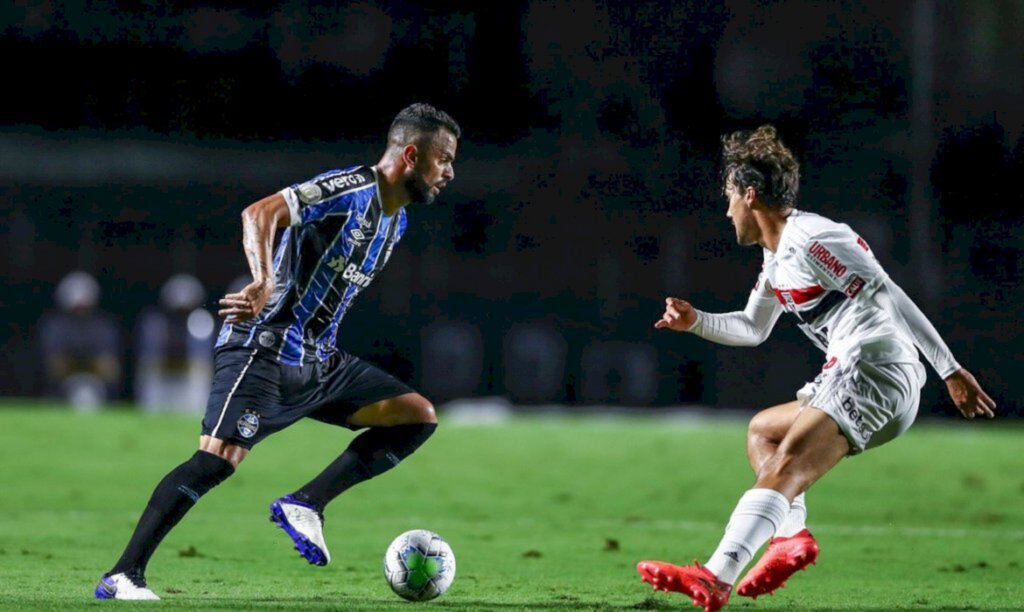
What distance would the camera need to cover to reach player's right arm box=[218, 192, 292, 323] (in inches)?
251

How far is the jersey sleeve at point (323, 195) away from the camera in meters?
7.02

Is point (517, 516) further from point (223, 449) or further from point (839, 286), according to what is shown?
point (839, 286)

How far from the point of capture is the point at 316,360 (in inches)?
295

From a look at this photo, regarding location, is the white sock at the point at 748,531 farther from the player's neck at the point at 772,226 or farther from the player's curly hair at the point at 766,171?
the player's curly hair at the point at 766,171

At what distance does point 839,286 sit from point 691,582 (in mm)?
1490

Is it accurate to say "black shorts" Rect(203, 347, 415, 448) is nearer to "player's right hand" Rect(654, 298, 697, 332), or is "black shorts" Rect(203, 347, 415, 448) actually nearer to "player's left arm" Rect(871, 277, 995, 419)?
"player's right hand" Rect(654, 298, 697, 332)

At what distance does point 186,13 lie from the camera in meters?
34.0

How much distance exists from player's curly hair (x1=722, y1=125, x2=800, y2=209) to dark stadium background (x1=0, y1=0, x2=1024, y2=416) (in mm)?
17655

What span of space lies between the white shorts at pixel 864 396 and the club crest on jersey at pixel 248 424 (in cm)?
253

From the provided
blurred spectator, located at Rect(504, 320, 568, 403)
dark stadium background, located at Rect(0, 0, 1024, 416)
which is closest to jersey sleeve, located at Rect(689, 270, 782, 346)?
dark stadium background, located at Rect(0, 0, 1024, 416)

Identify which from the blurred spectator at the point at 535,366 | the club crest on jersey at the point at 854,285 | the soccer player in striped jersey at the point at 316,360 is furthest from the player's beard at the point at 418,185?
the blurred spectator at the point at 535,366

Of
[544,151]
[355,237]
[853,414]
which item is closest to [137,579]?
[355,237]

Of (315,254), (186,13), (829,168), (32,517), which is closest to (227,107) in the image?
(186,13)

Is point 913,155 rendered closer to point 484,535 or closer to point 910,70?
point 910,70
